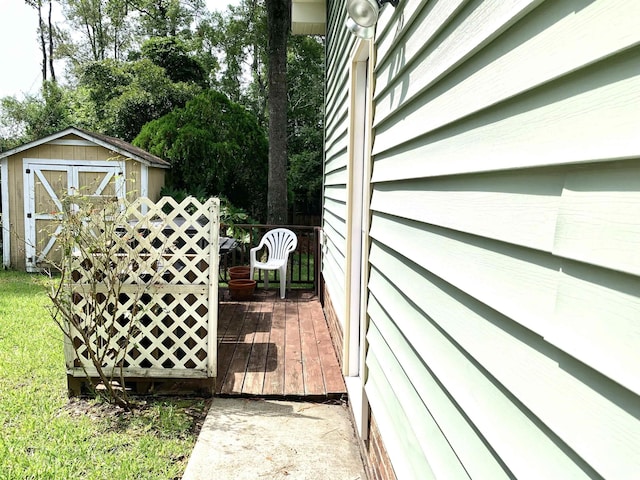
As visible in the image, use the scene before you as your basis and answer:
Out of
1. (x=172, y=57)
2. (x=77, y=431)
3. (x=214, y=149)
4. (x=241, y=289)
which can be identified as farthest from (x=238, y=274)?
(x=172, y=57)

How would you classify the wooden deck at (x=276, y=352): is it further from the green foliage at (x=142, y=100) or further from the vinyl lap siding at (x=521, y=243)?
the green foliage at (x=142, y=100)

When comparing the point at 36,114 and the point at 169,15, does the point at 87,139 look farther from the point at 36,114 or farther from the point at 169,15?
the point at 169,15

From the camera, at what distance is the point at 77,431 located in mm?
3014

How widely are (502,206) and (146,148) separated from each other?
12.0 meters

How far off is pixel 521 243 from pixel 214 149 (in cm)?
1108

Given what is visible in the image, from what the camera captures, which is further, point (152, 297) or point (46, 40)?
point (46, 40)

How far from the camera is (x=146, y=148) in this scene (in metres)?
11.9

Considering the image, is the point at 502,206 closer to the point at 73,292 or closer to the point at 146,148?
the point at 73,292

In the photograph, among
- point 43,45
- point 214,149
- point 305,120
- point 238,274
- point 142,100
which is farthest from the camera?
point 43,45

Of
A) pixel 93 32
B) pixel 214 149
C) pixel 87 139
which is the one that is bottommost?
pixel 87 139

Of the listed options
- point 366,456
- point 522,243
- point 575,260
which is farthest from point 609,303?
point 366,456

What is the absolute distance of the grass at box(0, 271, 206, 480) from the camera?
103 inches

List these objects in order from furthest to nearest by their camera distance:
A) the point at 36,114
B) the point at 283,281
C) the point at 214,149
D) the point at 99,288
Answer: the point at 36,114 → the point at 214,149 → the point at 283,281 → the point at 99,288

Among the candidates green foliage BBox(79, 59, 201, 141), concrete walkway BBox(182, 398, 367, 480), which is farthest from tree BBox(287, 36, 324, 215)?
concrete walkway BBox(182, 398, 367, 480)
